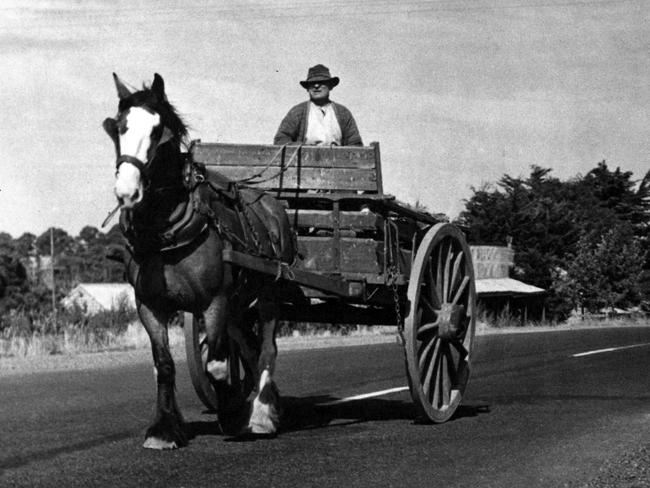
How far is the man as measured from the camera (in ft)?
35.0

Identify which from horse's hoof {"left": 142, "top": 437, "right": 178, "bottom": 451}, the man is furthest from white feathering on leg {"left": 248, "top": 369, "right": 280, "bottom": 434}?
the man

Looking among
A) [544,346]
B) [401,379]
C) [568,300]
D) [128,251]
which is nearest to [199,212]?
[128,251]

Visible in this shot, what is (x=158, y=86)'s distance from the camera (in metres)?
7.71

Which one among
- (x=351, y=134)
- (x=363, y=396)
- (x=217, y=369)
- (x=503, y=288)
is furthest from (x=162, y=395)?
(x=503, y=288)

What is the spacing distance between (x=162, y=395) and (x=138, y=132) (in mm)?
1847

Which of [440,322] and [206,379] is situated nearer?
[206,379]

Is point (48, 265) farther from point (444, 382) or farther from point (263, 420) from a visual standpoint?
point (263, 420)

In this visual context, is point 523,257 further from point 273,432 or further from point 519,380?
point 273,432

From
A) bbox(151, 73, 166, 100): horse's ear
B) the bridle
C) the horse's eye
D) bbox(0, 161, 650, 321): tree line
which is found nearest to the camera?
the bridle

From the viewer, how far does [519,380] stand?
546 inches

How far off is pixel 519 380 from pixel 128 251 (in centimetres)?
724

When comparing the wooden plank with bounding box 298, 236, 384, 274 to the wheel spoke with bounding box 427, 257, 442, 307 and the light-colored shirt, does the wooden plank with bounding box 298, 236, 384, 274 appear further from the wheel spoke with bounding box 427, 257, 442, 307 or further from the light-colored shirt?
the light-colored shirt

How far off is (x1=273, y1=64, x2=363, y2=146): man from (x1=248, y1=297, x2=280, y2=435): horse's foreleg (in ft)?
7.16

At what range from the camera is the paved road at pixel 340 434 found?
22.6ft
